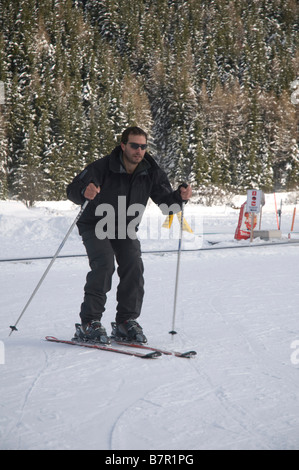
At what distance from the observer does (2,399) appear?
2.66 m

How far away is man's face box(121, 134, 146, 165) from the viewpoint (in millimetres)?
3891

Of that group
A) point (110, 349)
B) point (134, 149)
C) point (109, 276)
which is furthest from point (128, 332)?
point (134, 149)

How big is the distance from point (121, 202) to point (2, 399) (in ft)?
6.21

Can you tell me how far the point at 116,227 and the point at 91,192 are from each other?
0.48 m

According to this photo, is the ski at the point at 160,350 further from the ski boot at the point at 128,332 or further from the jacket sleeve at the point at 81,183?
the jacket sleeve at the point at 81,183

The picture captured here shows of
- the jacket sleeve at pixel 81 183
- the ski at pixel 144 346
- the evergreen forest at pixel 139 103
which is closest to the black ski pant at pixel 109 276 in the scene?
the ski at pixel 144 346

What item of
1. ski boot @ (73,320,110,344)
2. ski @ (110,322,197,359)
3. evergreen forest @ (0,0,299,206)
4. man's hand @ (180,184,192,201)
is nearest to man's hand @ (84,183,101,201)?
man's hand @ (180,184,192,201)

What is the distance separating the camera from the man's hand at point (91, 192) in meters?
3.70

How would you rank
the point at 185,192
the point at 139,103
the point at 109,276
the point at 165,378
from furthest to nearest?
the point at 139,103, the point at 185,192, the point at 109,276, the point at 165,378

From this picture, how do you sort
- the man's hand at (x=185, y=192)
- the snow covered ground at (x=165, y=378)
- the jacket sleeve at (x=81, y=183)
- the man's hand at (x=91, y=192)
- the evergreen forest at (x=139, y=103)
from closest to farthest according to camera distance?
1. the snow covered ground at (x=165, y=378)
2. the man's hand at (x=91, y=192)
3. the jacket sleeve at (x=81, y=183)
4. the man's hand at (x=185, y=192)
5. the evergreen forest at (x=139, y=103)

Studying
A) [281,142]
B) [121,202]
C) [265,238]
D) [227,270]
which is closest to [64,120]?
[281,142]

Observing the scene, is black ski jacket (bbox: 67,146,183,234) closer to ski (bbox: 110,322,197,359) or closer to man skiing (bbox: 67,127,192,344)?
man skiing (bbox: 67,127,192,344)

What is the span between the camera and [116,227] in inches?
160

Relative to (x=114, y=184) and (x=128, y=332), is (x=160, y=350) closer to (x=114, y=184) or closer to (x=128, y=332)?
(x=128, y=332)
